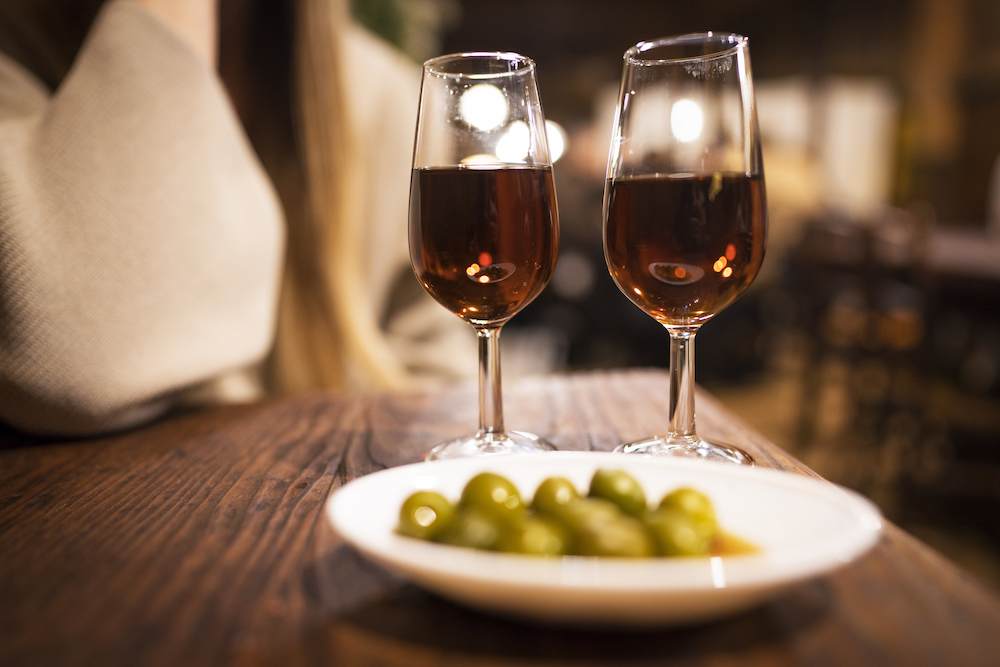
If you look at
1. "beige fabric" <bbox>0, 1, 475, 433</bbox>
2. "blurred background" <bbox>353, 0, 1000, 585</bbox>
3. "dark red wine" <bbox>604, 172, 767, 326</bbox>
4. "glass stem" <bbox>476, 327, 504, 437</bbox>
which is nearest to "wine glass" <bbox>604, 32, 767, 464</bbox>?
"dark red wine" <bbox>604, 172, 767, 326</bbox>

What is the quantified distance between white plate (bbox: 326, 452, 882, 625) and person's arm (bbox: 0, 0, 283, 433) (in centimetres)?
40

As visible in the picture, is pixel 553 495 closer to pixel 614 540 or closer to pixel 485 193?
pixel 614 540

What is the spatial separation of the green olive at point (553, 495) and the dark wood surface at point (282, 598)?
80mm

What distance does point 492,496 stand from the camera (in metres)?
0.44

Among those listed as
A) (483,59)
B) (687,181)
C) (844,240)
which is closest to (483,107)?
(483,59)

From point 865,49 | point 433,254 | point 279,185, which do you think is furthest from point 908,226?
point 865,49

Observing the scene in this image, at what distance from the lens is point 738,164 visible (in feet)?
2.13

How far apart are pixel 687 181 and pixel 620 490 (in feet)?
0.95

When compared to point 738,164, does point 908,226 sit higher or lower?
lower

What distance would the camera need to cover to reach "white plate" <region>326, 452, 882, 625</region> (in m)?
0.32

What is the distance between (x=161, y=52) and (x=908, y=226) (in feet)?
8.63

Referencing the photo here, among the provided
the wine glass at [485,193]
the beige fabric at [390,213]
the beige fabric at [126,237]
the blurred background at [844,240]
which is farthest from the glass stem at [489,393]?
the blurred background at [844,240]

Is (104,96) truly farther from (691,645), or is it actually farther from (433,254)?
(691,645)

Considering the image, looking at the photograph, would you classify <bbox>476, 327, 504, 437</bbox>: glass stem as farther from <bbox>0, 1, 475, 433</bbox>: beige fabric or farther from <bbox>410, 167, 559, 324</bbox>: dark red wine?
<bbox>0, 1, 475, 433</bbox>: beige fabric
